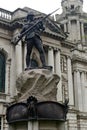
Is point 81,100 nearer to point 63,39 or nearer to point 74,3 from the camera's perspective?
point 63,39

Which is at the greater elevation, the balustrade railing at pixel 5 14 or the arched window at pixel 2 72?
the balustrade railing at pixel 5 14

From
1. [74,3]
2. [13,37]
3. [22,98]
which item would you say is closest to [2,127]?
[13,37]

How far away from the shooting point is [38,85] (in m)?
10.7

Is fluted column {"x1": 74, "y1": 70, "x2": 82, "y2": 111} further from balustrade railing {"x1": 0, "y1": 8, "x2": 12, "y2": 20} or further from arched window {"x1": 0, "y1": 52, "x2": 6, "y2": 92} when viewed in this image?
balustrade railing {"x1": 0, "y1": 8, "x2": 12, "y2": 20}

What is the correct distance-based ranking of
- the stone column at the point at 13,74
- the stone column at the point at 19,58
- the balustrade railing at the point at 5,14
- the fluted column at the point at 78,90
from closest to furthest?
the stone column at the point at 13,74 < the stone column at the point at 19,58 < the balustrade railing at the point at 5,14 < the fluted column at the point at 78,90

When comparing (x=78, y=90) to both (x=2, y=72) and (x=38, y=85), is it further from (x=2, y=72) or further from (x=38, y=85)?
(x=38, y=85)

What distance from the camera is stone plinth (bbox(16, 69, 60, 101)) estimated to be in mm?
10688

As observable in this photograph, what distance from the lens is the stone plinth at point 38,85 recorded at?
35.1 ft

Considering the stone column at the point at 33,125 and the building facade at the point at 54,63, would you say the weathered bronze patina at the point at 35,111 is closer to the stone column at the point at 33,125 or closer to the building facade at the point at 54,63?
the stone column at the point at 33,125

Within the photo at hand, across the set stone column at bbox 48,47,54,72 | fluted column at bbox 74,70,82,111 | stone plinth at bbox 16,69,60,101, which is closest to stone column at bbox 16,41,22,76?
stone column at bbox 48,47,54,72

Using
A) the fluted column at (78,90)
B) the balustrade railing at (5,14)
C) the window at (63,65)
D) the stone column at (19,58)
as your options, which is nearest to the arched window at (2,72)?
the stone column at (19,58)

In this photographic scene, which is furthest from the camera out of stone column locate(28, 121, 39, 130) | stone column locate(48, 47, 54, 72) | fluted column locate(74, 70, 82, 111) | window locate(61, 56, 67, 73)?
fluted column locate(74, 70, 82, 111)

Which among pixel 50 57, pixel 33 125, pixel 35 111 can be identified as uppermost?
pixel 50 57

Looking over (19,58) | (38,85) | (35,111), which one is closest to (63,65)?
(19,58)
